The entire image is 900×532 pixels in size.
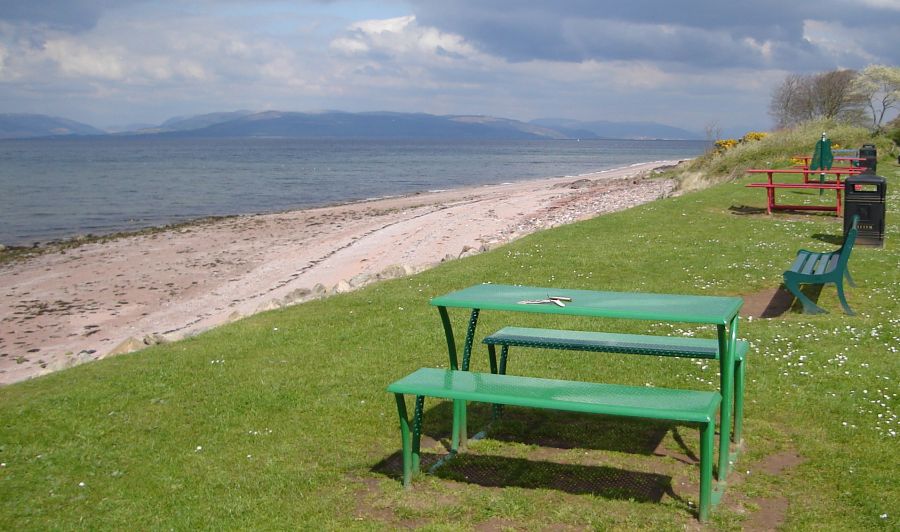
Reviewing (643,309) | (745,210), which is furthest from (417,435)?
(745,210)

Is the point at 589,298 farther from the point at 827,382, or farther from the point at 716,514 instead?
the point at 827,382

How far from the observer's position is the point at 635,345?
247 inches

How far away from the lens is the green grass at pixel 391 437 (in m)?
5.27

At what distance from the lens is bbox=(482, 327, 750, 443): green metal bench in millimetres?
6117

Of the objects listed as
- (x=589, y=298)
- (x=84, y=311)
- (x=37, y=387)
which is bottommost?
(x=84, y=311)

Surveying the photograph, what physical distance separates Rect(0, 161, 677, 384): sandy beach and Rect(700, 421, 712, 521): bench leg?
29.7ft

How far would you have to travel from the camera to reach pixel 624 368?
8.20m

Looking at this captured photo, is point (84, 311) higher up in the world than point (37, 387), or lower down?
lower down

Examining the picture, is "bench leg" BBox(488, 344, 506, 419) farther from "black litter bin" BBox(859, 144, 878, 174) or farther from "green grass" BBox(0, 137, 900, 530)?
"black litter bin" BBox(859, 144, 878, 174)

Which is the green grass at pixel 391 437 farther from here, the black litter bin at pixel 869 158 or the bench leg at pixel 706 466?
the black litter bin at pixel 869 158

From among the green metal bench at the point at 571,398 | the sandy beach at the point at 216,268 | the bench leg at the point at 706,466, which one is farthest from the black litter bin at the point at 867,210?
the bench leg at the point at 706,466

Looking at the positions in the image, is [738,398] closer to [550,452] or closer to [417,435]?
[550,452]

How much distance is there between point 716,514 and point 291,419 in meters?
3.66

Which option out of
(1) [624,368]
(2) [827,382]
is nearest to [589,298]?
(1) [624,368]
